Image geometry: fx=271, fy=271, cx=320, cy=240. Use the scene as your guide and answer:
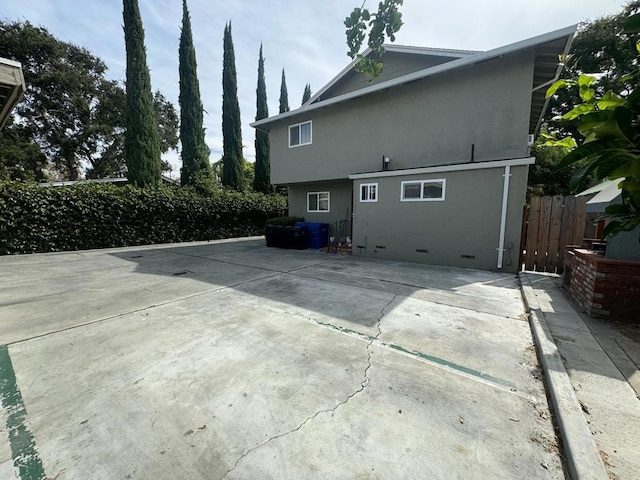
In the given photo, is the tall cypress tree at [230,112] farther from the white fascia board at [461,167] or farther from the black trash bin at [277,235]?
the white fascia board at [461,167]

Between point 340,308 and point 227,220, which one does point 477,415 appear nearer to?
point 340,308

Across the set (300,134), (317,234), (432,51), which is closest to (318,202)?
(317,234)

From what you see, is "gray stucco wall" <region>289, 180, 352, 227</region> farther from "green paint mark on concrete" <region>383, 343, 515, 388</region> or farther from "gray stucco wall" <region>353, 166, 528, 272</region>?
"green paint mark on concrete" <region>383, 343, 515, 388</region>

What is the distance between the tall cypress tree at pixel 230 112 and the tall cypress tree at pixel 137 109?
5.69m

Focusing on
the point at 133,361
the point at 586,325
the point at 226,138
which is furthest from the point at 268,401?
the point at 226,138

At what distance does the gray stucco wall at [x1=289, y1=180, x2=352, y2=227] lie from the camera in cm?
1147

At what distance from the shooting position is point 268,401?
219cm

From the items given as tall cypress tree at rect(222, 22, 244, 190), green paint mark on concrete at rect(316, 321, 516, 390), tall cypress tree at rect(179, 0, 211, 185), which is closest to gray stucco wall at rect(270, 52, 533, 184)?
green paint mark on concrete at rect(316, 321, 516, 390)

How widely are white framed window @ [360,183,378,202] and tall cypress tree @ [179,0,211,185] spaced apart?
1089cm

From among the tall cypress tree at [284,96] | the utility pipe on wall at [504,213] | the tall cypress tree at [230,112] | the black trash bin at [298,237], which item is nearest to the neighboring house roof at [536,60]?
the utility pipe on wall at [504,213]

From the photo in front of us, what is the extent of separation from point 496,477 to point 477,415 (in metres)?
0.51

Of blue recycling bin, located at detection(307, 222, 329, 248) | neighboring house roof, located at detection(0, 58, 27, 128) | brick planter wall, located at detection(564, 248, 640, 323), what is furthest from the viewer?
blue recycling bin, located at detection(307, 222, 329, 248)

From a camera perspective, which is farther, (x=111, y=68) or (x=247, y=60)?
(x=111, y=68)

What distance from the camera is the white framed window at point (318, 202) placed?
1221 cm
